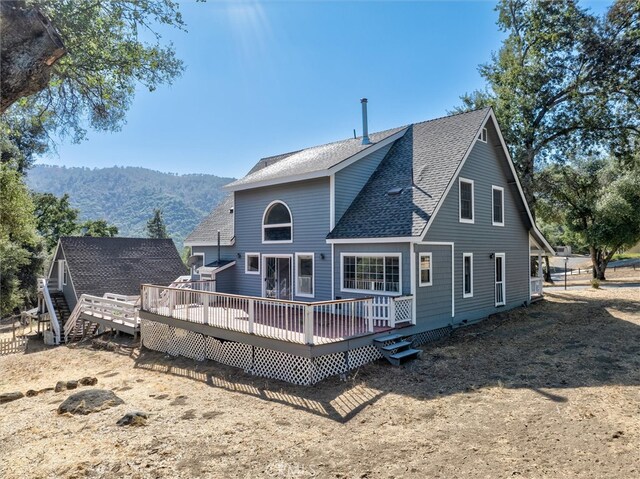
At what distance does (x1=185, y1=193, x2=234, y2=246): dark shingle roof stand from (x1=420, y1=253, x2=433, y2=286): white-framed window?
8.19 m

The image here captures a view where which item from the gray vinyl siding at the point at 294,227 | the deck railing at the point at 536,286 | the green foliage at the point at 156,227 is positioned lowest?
the deck railing at the point at 536,286

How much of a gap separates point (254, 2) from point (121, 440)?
11.1 meters

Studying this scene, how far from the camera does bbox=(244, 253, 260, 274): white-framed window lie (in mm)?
15141

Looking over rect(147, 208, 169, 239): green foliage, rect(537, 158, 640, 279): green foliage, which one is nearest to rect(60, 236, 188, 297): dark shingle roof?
rect(537, 158, 640, 279): green foliage

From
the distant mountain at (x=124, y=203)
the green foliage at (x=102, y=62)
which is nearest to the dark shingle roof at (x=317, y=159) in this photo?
the green foliage at (x=102, y=62)

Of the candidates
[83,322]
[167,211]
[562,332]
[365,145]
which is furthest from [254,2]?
[167,211]

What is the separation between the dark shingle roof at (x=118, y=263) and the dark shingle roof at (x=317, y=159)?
11429 millimetres

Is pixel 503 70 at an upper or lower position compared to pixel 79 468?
upper

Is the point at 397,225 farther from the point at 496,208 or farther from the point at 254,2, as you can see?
the point at 254,2

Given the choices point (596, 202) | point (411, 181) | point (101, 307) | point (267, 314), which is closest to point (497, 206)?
point (411, 181)

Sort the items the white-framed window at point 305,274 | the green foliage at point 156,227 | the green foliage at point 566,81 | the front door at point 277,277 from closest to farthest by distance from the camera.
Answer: the white-framed window at point 305,274, the front door at point 277,277, the green foliage at point 566,81, the green foliage at point 156,227

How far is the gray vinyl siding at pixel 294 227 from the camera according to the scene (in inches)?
501

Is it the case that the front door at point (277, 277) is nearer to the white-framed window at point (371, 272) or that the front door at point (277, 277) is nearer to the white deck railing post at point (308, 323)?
the white-framed window at point (371, 272)

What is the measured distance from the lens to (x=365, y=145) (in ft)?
46.2
